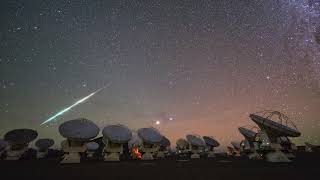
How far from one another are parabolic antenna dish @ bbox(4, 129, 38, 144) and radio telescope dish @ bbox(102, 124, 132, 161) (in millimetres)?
11999

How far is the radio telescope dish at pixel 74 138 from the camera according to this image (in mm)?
24150

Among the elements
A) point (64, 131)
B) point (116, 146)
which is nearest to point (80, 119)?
point (64, 131)

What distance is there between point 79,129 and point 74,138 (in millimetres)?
1424

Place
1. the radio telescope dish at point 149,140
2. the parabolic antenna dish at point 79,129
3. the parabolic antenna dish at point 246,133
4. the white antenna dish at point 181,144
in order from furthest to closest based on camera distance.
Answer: the white antenna dish at point 181,144, the parabolic antenna dish at point 246,133, the radio telescope dish at point 149,140, the parabolic antenna dish at point 79,129

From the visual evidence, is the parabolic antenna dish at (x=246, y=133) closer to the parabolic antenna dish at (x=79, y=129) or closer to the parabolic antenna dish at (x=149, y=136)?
the parabolic antenna dish at (x=149, y=136)

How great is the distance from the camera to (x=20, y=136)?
115 ft

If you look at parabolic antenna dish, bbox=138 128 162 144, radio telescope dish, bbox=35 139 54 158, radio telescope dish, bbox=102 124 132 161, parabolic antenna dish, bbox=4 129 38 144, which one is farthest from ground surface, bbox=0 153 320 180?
radio telescope dish, bbox=35 139 54 158

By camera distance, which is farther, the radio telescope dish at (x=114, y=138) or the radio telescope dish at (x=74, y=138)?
the radio telescope dish at (x=114, y=138)

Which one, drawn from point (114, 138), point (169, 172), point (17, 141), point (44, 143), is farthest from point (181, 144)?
point (169, 172)

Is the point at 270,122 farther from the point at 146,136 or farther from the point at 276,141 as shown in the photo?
the point at 146,136

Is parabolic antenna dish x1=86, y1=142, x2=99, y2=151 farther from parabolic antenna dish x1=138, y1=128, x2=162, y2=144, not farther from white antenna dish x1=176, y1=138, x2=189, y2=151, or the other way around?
white antenna dish x1=176, y1=138, x2=189, y2=151

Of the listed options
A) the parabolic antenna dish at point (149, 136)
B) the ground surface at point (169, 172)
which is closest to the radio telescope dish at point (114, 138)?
the parabolic antenna dish at point (149, 136)

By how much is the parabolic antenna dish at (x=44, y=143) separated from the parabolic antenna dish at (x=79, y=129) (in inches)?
1080

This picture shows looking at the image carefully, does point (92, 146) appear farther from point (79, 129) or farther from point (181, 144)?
point (79, 129)
